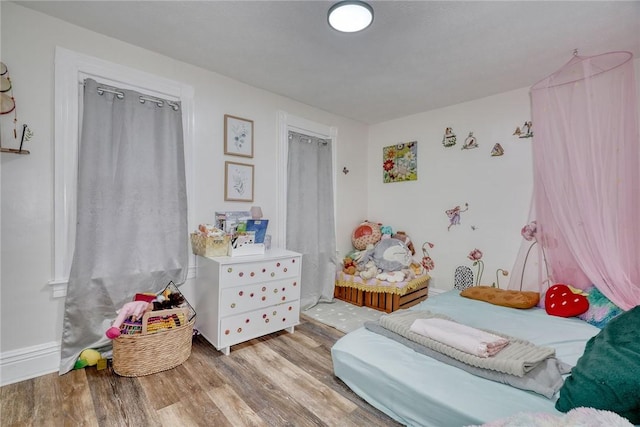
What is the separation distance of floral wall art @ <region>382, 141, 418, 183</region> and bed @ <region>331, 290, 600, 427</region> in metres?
2.08

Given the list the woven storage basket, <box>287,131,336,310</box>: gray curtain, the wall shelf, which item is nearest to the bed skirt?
<box>287,131,336,310</box>: gray curtain

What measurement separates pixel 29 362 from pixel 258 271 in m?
1.58

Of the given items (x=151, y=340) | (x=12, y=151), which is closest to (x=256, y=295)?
(x=151, y=340)

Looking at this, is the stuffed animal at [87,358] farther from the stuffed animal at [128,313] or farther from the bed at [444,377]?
the bed at [444,377]

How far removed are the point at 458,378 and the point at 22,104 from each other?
3.09 metres

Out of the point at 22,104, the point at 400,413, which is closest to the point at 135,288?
the point at 22,104

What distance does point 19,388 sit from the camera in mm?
1821

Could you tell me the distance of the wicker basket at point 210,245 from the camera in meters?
2.40

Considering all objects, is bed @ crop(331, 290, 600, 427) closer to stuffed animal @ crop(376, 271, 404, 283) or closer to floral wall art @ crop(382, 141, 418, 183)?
stuffed animal @ crop(376, 271, 404, 283)

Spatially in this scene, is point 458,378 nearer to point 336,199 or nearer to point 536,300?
point 536,300

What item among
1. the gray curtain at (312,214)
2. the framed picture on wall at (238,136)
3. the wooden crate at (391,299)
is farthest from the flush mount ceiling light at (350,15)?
the wooden crate at (391,299)

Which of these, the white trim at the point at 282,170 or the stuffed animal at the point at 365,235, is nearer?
the white trim at the point at 282,170

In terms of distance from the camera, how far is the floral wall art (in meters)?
3.86

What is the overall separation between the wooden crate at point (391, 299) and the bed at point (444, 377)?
0.92m
